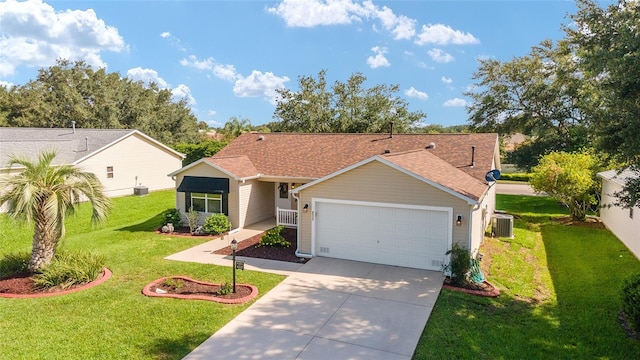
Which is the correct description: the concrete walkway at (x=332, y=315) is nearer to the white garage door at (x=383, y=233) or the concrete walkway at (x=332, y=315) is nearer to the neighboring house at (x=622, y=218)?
the white garage door at (x=383, y=233)

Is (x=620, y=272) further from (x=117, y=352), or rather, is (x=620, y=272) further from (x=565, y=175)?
(x=117, y=352)

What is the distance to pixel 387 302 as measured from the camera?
9.40 metres

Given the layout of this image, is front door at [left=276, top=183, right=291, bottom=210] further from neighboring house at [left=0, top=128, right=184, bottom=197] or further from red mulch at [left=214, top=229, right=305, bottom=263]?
neighboring house at [left=0, top=128, right=184, bottom=197]

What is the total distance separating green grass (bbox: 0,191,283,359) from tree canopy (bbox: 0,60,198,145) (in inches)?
1506

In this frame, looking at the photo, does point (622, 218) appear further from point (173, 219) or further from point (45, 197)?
point (45, 197)

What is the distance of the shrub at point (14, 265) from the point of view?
1122cm

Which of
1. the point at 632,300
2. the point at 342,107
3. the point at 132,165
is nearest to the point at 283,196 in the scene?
the point at 632,300

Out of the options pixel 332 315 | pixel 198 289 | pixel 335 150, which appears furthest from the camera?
pixel 335 150

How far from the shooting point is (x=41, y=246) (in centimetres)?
1071

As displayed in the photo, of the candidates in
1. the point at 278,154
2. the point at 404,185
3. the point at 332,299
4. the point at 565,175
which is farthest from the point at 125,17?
the point at 565,175

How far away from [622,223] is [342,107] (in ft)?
85.6

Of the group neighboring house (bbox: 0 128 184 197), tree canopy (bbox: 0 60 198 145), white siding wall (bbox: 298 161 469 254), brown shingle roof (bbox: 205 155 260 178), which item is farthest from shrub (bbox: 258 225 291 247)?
tree canopy (bbox: 0 60 198 145)

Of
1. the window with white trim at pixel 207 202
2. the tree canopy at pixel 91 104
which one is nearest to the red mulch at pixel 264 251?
the window with white trim at pixel 207 202

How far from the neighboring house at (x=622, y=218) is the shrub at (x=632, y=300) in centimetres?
343
